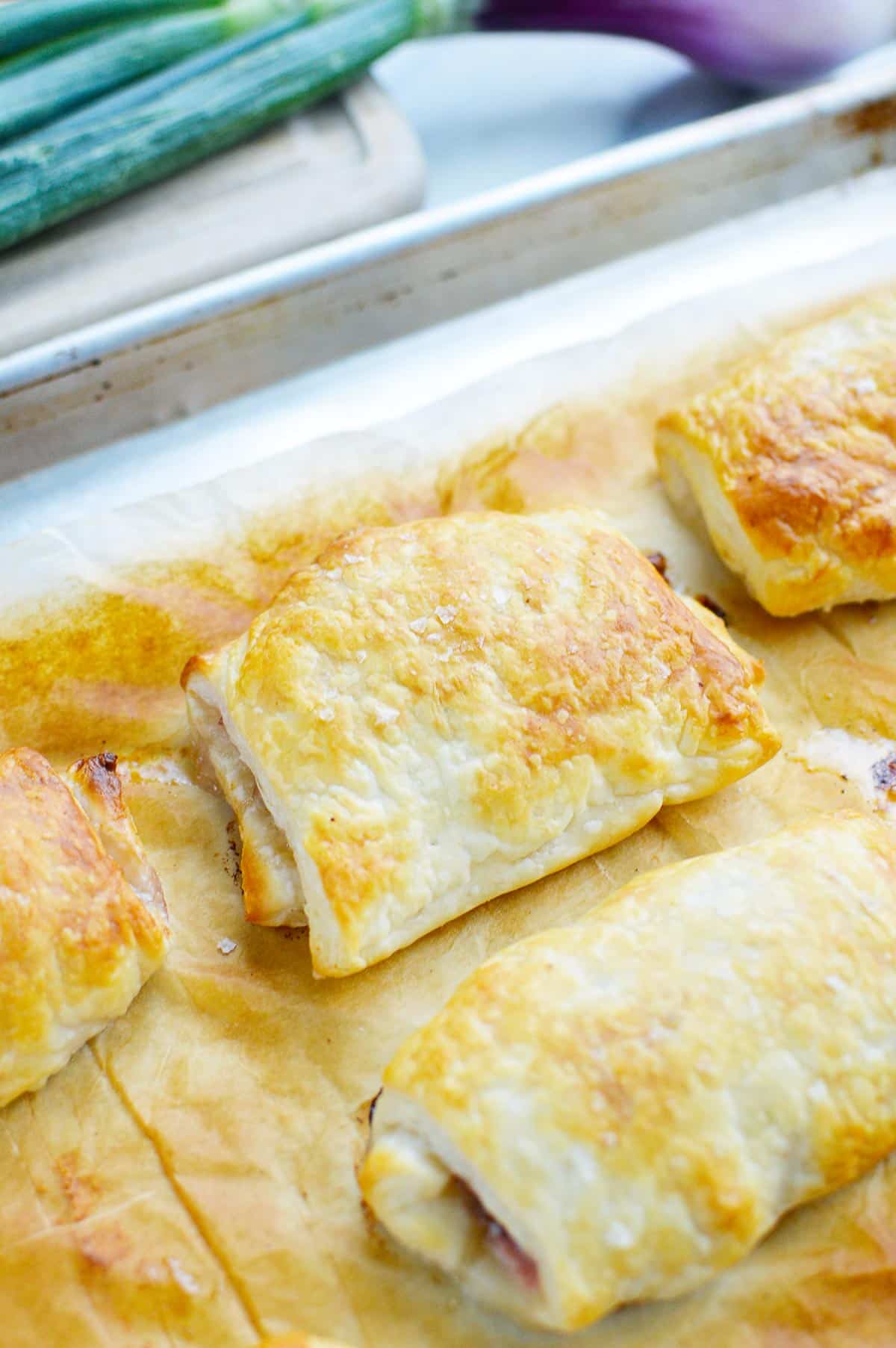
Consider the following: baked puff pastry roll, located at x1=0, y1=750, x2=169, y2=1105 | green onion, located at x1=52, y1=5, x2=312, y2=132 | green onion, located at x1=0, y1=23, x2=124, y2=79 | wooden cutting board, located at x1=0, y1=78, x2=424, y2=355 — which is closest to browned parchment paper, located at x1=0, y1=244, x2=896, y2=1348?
baked puff pastry roll, located at x1=0, y1=750, x2=169, y2=1105

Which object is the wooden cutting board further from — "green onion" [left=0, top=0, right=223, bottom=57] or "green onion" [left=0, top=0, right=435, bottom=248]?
"green onion" [left=0, top=0, right=223, bottom=57]

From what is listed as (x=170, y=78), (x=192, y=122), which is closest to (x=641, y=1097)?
(x=192, y=122)

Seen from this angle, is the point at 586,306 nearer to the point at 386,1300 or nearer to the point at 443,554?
the point at 443,554

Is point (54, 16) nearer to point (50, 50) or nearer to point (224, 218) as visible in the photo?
point (50, 50)

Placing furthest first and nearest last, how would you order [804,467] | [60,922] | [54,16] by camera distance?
[54,16] < [804,467] < [60,922]

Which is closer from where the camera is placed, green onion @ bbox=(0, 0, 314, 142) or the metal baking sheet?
the metal baking sheet

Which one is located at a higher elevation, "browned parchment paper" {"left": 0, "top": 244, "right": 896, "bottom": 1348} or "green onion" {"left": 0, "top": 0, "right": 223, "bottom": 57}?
"green onion" {"left": 0, "top": 0, "right": 223, "bottom": 57}
